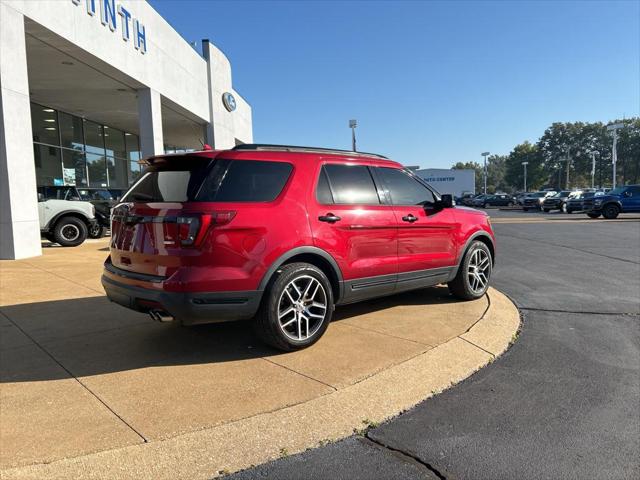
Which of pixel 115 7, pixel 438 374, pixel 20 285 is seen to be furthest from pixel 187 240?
pixel 115 7

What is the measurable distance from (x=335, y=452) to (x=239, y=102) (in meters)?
28.7

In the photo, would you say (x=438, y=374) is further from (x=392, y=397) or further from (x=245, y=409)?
(x=245, y=409)

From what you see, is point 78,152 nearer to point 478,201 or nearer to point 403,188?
point 403,188

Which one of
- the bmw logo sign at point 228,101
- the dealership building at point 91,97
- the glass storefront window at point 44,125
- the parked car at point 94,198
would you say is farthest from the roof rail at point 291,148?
the bmw logo sign at point 228,101

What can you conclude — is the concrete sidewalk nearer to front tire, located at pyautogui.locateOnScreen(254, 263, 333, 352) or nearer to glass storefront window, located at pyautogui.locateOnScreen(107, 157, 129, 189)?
Result: front tire, located at pyautogui.locateOnScreen(254, 263, 333, 352)

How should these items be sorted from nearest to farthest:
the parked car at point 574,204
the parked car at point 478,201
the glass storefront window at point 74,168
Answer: the glass storefront window at point 74,168, the parked car at point 574,204, the parked car at point 478,201

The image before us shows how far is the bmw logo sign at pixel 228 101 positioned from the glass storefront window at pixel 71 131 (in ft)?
23.0

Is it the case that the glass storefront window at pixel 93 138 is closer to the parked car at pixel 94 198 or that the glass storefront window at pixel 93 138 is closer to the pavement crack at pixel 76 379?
the parked car at pixel 94 198

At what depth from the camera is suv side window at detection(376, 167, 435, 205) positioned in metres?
5.14

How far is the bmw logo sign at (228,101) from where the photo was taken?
24.3m

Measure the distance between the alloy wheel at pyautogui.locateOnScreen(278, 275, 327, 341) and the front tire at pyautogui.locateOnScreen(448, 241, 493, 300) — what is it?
239 centimetres

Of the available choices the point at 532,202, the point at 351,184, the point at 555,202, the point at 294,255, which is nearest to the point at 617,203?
the point at 555,202

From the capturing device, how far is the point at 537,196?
40938 millimetres

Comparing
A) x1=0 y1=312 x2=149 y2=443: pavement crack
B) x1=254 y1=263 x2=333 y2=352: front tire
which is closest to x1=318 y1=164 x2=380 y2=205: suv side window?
x1=254 y1=263 x2=333 y2=352: front tire
